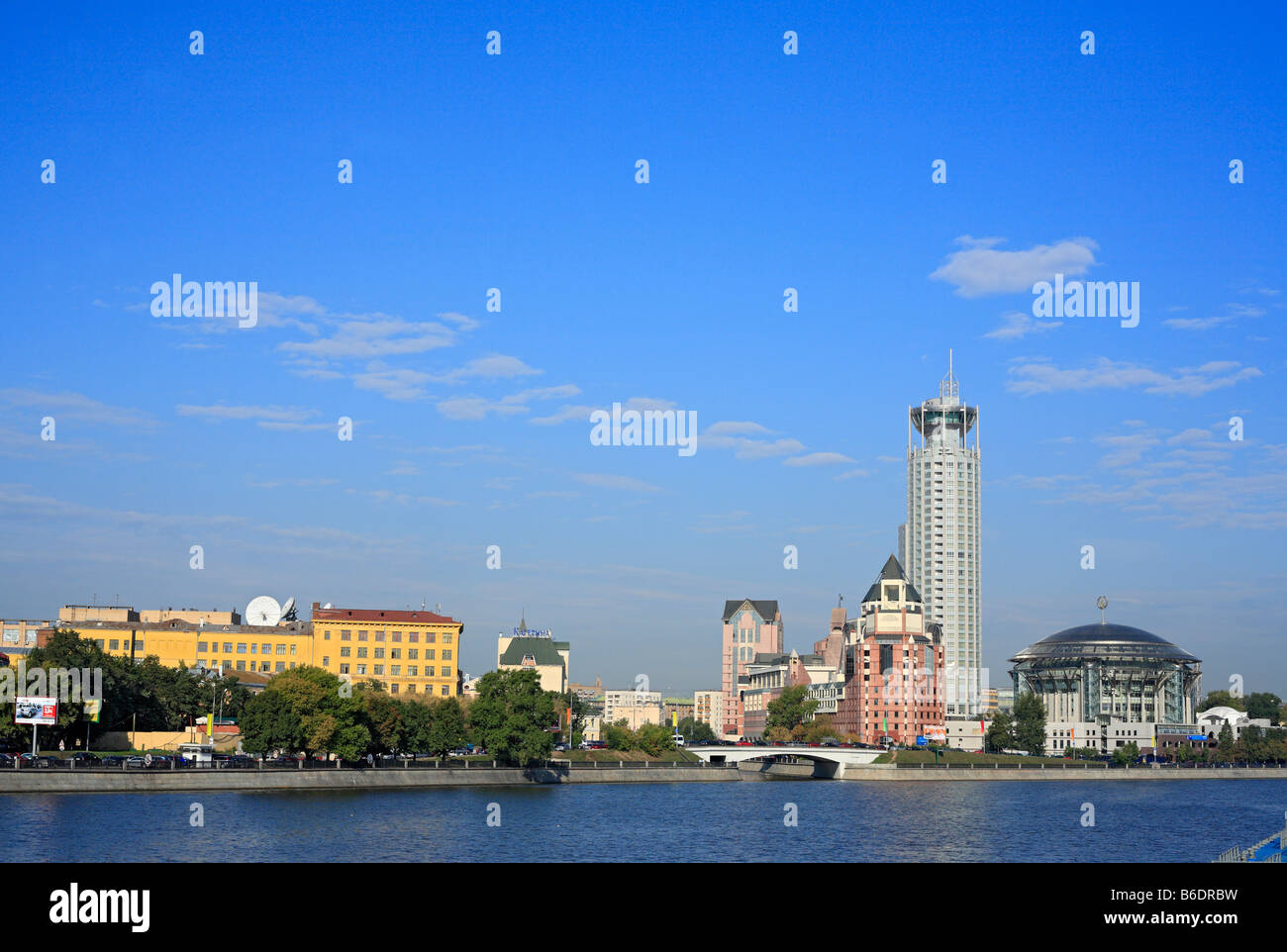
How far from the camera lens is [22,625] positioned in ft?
488

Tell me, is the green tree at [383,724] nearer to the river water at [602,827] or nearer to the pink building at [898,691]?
the river water at [602,827]

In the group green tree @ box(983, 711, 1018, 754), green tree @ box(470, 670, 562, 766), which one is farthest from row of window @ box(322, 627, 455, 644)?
green tree @ box(983, 711, 1018, 754)

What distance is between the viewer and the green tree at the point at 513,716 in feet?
356

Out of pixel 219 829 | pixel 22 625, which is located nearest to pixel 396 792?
pixel 219 829

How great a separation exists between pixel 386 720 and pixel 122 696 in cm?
2112

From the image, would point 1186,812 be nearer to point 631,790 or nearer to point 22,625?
point 631,790

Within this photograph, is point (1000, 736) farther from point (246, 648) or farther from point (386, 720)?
point (386, 720)

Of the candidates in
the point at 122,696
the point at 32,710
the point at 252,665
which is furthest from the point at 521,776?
the point at 252,665

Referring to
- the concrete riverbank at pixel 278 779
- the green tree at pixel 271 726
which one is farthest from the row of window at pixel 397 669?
the green tree at pixel 271 726

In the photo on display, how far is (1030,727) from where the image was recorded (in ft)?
600

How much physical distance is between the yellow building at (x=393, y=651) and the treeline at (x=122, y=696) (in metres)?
22.2

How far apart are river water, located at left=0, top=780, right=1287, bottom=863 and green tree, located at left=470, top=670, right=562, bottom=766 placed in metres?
4.09

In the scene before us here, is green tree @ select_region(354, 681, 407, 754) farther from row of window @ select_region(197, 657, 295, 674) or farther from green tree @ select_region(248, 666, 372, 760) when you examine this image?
row of window @ select_region(197, 657, 295, 674)
